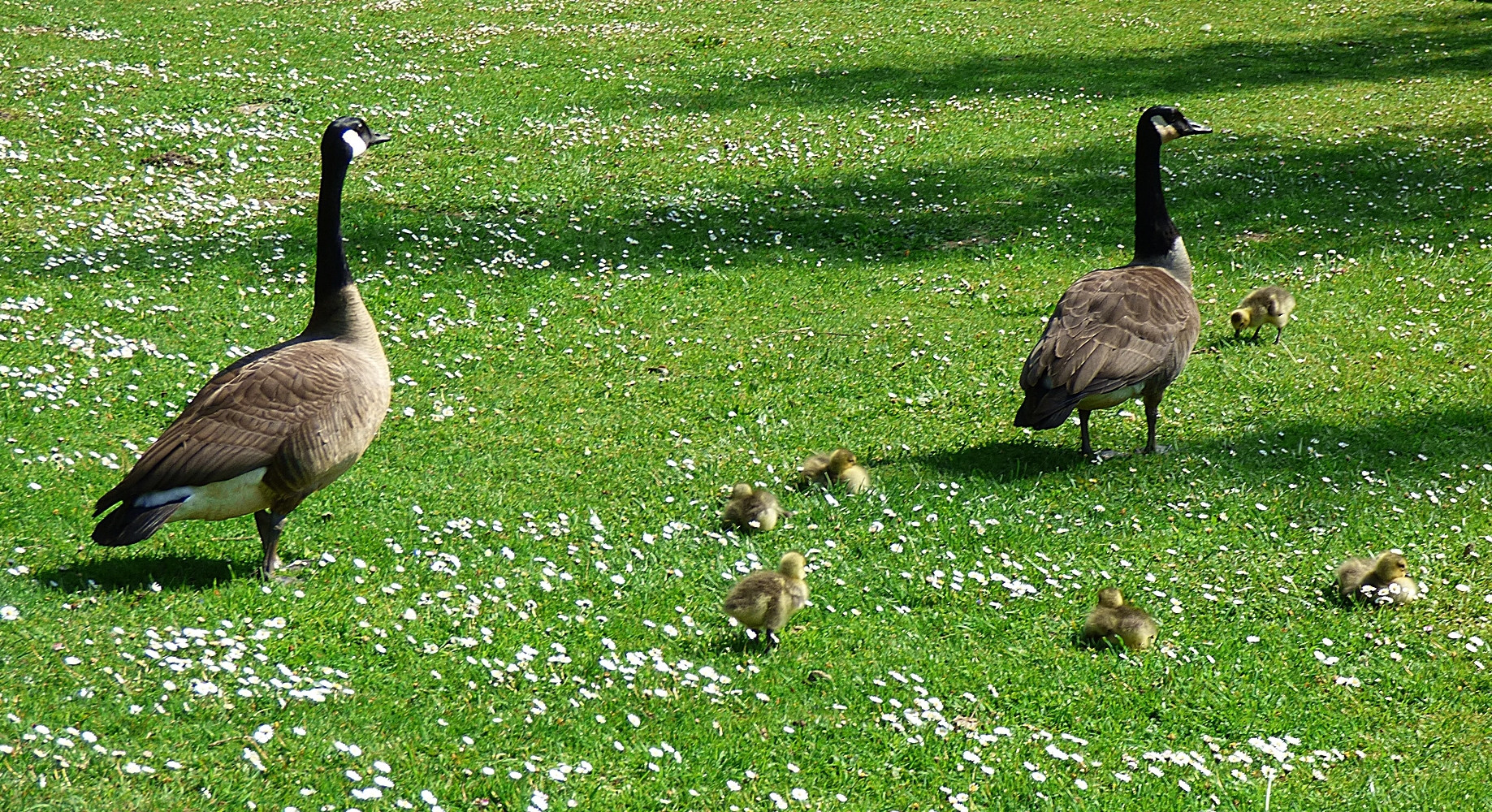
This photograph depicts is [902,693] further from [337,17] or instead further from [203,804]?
[337,17]

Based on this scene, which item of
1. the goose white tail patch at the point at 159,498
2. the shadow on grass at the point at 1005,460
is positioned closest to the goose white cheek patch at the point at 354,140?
the goose white tail patch at the point at 159,498

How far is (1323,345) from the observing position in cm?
1262

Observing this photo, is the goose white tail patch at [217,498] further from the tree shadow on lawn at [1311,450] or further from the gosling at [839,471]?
the tree shadow on lawn at [1311,450]

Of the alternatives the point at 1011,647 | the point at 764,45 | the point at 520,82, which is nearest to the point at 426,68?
the point at 520,82

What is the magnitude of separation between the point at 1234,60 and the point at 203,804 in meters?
25.1

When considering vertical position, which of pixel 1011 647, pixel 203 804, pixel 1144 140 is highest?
pixel 1144 140

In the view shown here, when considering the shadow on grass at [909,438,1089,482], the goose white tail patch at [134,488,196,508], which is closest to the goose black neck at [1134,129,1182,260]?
the shadow on grass at [909,438,1089,482]

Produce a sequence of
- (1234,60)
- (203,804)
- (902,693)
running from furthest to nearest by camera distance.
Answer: (1234,60) → (902,693) → (203,804)

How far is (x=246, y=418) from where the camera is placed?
675cm

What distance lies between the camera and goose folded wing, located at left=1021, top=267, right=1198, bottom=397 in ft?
30.1

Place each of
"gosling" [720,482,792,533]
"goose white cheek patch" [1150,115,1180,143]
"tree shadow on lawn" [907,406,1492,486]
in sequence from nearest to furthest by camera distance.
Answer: "gosling" [720,482,792,533]
"tree shadow on lawn" [907,406,1492,486]
"goose white cheek patch" [1150,115,1180,143]

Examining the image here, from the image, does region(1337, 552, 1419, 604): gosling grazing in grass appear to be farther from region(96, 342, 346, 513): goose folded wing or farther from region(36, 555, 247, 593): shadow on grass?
region(36, 555, 247, 593): shadow on grass

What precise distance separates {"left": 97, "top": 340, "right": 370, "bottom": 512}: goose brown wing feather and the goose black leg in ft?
1.83

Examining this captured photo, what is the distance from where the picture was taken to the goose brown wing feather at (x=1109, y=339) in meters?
9.14
